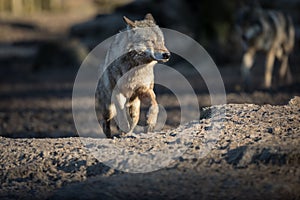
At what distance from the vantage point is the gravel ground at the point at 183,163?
4.98m

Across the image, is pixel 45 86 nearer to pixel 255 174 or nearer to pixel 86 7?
pixel 255 174

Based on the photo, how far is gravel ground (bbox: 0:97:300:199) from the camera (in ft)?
16.3

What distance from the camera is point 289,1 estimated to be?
26406 mm

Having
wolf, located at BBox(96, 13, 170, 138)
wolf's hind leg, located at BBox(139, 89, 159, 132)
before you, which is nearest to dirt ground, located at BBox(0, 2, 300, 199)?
wolf's hind leg, located at BBox(139, 89, 159, 132)

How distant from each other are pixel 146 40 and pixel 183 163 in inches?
89.2

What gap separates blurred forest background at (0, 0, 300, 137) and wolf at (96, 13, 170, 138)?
3.36 metres

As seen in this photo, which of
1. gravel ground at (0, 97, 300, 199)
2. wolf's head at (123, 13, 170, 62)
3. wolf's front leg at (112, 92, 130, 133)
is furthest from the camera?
wolf's front leg at (112, 92, 130, 133)

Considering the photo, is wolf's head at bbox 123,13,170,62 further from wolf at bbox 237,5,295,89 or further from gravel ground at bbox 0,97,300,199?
wolf at bbox 237,5,295,89

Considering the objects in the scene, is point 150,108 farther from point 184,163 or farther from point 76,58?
point 76,58

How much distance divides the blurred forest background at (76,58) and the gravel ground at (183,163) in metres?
4.63

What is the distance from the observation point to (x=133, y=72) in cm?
751

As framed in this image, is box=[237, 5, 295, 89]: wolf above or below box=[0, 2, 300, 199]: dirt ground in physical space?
above

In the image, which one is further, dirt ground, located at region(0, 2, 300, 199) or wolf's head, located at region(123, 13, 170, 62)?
wolf's head, located at region(123, 13, 170, 62)

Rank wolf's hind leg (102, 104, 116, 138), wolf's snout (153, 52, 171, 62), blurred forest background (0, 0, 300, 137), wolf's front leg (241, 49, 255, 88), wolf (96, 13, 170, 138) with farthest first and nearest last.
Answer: wolf's front leg (241, 49, 255, 88)
blurred forest background (0, 0, 300, 137)
wolf's hind leg (102, 104, 116, 138)
wolf (96, 13, 170, 138)
wolf's snout (153, 52, 171, 62)
